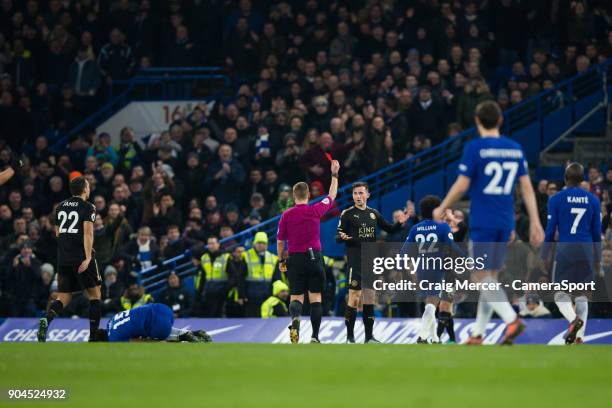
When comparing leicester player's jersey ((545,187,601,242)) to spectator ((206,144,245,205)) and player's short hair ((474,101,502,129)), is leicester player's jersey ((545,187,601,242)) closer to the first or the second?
player's short hair ((474,101,502,129))

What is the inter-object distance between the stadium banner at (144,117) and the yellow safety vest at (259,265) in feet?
25.6

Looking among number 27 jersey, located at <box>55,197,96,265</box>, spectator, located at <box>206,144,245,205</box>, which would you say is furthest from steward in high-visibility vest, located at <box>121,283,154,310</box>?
number 27 jersey, located at <box>55,197,96,265</box>

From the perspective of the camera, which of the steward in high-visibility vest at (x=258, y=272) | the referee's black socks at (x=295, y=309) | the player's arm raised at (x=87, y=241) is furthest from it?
the steward in high-visibility vest at (x=258, y=272)

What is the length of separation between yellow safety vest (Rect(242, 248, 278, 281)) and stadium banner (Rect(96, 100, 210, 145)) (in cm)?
781

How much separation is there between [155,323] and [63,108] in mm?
15557

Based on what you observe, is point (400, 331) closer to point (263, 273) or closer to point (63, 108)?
point (263, 273)

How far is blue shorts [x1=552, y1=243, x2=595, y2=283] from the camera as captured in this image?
14.4 m

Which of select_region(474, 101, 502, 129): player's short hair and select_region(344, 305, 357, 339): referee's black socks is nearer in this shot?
select_region(474, 101, 502, 129): player's short hair

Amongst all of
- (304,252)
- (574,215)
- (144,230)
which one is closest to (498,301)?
(574,215)

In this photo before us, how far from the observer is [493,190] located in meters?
10.7

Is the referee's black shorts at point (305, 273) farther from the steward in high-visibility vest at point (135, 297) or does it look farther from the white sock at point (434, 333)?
the steward in high-visibility vest at point (135, 297)

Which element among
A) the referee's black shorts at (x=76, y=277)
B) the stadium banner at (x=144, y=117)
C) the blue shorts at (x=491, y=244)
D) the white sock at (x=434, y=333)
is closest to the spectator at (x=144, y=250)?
the stadium banner at (x=144, y=117)

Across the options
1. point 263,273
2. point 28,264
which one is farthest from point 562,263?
point 28,264

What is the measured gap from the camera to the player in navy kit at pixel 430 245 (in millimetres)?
15172
